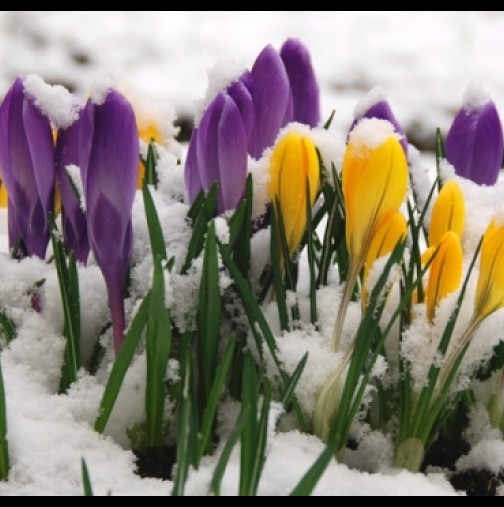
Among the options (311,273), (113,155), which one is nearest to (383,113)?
(311,273)

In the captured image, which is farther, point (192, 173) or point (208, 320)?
point (192, 173)

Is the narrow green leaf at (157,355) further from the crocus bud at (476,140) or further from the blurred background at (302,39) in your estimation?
the blurred background at (302,39)

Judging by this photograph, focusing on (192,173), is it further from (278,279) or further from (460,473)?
(460,473)

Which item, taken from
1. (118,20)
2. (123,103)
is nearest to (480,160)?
(123,103)

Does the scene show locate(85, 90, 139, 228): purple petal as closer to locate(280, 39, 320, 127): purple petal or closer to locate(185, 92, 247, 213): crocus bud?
locate(185, 92, 247, 213): crocus bud

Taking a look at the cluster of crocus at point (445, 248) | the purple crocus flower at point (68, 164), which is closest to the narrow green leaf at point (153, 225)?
the purple crocus flower at point (68, 164)
